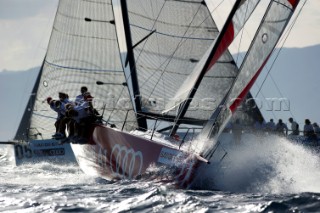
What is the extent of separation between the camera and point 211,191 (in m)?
10.9

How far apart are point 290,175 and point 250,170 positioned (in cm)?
60

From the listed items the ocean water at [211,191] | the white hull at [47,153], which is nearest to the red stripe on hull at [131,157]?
the ocean water at [211,191]

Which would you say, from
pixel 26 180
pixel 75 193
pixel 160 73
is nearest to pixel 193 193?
pixel 75 193

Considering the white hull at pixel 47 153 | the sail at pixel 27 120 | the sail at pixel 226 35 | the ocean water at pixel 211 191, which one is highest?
the sail at pixel 226 35

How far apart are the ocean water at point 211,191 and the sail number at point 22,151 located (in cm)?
587

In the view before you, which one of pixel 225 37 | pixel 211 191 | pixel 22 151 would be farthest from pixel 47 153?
pixel 211 191

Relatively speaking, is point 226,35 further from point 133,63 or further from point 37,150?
point 37,150

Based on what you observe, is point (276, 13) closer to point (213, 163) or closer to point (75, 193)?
point (213, 163)

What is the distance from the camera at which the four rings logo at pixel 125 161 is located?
11.8 metres

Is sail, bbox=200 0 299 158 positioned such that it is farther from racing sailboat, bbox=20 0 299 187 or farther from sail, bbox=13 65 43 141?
sail, bbox=13 65 43 141

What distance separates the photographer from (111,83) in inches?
727

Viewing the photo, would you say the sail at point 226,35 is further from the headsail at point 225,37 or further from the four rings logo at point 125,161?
the four rings logo at point 125,161

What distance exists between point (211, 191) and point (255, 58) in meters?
1.91

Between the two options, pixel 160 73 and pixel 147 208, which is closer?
pixel 147 208
